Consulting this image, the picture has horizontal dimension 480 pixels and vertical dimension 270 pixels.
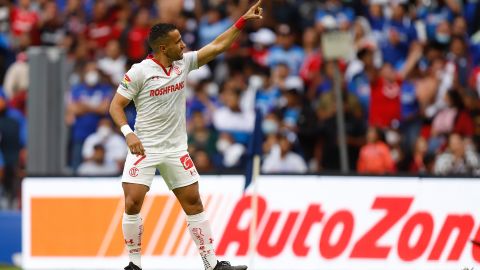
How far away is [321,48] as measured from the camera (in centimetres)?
2119

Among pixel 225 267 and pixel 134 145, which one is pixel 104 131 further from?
pixel 134 145

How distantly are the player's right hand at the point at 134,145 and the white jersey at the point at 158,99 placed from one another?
1.44 feet

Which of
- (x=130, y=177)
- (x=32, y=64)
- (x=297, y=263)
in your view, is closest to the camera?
(x=130, y=177)

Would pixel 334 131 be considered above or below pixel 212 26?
below

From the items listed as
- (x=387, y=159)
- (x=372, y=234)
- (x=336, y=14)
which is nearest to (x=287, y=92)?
(x=387, y=159)

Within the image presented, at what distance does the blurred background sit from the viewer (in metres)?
18.8

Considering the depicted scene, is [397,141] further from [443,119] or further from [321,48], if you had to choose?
[321,48]

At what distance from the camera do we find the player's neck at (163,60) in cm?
1291

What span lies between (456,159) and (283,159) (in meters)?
2.40

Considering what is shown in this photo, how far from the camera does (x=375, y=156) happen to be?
18.8 meters

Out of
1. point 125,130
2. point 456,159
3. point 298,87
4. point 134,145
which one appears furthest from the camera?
point 298,87

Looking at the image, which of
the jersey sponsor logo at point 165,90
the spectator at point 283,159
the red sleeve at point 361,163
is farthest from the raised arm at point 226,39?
the red sleeve at point 361,163

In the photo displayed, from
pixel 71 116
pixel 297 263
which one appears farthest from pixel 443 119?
pixel 71 116

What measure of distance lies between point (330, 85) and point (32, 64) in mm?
4602
